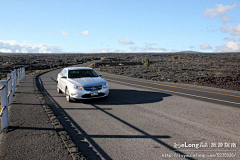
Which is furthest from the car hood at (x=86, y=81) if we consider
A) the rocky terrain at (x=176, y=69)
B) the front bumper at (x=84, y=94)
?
the rocky terrain at (x=176, y=69)

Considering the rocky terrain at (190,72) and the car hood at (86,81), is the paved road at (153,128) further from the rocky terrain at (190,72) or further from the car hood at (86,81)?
the rocky terrain at (190,72)

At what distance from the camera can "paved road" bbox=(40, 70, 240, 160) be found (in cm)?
481

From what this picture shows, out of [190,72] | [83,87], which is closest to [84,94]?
[83,87]

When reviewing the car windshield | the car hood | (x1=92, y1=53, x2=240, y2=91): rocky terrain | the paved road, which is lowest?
the paved road

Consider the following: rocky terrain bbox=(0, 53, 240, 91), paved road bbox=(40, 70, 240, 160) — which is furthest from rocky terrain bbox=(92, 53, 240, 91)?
paved road bbox=(40, 70, 240, 160)

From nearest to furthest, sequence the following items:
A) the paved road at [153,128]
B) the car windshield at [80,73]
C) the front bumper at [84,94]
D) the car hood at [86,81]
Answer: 1. the paved road at [153,128]
2. the front bumper at [84,94]
3. the car hood at [86,81]
4. the car windshield at [80,73]

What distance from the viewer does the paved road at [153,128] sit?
4.81 meters

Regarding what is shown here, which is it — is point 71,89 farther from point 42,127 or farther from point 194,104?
point 194,104

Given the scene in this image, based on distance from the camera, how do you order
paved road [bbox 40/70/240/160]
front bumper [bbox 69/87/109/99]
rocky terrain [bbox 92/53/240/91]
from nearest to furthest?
paved road [bbox 40/70/240/160]
front bumper [bbox 69/87/109/99]
rocky terrain [bbox 92/53/240/91]

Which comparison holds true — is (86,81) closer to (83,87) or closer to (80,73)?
(83,87)

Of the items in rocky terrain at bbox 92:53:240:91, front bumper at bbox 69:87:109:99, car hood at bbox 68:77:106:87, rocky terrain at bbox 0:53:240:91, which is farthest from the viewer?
rocky terrain at bbox 0:53:240:91

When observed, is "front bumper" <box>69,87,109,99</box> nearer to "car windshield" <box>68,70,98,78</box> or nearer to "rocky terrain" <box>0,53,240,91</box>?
"car windshield" <box>68,70,98,78</box>

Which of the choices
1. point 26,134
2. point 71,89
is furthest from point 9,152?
point 71,89

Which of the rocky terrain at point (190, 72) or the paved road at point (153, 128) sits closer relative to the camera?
the paved road at point (153, 128)
